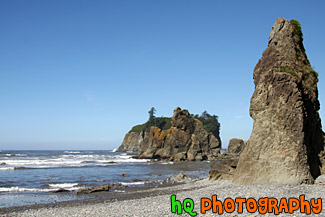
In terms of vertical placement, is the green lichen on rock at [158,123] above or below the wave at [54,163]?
above

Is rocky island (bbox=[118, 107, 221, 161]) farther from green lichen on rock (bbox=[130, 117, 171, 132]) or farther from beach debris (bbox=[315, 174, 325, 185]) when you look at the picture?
green lichen on rock (bbox=[130, 117, 171, 132])

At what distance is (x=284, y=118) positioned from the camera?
53.8 feet

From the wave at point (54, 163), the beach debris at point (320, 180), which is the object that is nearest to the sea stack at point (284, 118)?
the beach debris at point (320, 180)

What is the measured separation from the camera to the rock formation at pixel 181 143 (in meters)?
71.4

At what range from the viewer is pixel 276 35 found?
62.6ft

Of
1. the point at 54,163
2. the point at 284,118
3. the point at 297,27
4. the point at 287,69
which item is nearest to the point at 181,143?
the point at 54,163

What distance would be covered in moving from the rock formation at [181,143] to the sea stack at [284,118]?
50.7m

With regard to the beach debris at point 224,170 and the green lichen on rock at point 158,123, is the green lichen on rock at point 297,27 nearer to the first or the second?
the beach debris at point 224,170

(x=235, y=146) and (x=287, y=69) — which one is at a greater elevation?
(x=287, y=69)

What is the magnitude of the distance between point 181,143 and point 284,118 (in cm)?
5808

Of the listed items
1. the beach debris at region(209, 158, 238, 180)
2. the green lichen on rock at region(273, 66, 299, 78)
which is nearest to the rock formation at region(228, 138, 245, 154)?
the beach debris at region(209, 158, 238, 180)

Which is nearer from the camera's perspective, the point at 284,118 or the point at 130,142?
the point at 284,118

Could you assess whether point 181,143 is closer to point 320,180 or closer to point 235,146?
point 235,146

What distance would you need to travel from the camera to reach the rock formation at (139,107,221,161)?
234 ft
